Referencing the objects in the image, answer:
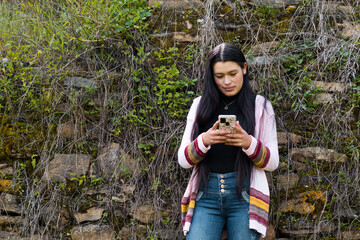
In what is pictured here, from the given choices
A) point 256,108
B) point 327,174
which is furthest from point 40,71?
point 327,174

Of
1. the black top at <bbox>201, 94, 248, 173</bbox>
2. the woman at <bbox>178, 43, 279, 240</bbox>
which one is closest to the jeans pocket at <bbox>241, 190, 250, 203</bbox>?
the woman at <bbox>178, 43, 279, 240</bbox>

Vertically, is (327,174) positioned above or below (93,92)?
below

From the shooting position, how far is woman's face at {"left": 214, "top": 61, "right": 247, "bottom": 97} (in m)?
1.97

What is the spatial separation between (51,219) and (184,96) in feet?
4.53

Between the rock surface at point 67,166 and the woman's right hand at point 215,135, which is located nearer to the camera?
the woman's right hand at point 215,135

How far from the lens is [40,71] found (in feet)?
9.29

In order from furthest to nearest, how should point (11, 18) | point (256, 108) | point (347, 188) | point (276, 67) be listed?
1. point (11, 18)
2. point (276, 67)
3. point (347, 188)
4. point (256, 108)

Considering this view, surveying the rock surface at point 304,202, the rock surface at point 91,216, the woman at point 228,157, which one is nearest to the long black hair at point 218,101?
the woman at point 228,157

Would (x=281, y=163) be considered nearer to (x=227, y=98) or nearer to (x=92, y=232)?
(x=227, y=98)

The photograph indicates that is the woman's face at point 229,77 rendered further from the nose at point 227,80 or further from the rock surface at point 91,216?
the rock surface at point 91,216

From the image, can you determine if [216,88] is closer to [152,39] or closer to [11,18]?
[152,39]

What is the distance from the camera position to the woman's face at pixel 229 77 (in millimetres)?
1974

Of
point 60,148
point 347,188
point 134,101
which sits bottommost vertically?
point 347,188

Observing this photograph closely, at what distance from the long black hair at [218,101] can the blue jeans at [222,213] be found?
72 millimetres
